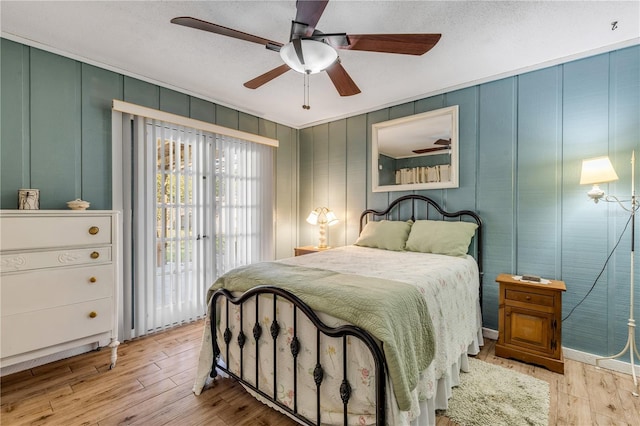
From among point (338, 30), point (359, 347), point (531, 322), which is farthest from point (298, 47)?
point (531, 322)

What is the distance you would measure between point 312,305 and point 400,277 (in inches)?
24.7

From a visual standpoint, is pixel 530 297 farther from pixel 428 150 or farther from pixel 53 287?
pixel 53 287

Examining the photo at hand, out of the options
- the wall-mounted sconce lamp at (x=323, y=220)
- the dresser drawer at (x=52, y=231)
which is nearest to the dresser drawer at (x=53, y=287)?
the dresser drawer at (x=52, y=231)

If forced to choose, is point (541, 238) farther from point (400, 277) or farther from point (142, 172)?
point (142, 172)

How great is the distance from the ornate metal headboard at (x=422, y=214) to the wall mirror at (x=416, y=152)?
17cm

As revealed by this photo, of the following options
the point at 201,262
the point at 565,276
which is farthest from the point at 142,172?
the point at 565,276

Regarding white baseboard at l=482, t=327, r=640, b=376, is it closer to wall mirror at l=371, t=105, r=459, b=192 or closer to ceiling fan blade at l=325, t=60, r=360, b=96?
wall mirror at l=371, t=105, r=459, b=192

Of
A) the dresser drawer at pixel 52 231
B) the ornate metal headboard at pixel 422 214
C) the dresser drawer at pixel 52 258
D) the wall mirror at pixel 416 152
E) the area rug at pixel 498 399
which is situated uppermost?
the wall mirror at pixel 416 152

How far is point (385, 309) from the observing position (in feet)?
4.51

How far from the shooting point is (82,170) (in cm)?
265

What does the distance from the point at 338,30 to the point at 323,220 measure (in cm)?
245

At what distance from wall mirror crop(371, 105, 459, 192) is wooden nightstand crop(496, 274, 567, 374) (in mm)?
1227

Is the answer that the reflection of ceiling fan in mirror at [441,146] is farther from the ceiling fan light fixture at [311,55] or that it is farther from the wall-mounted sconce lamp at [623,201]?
the ceiling fan light fixture at [311,55]

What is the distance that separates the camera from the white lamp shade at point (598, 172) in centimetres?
217
